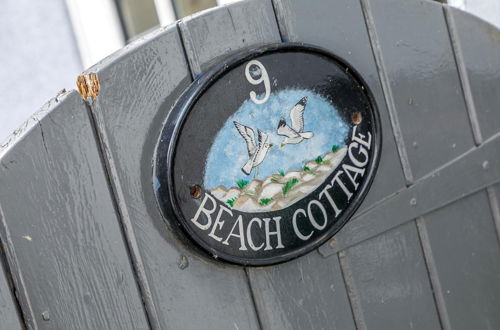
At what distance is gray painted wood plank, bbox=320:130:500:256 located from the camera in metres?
1.28

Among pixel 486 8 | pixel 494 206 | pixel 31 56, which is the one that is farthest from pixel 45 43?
pixel 494 206

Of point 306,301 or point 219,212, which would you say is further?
point 306,301

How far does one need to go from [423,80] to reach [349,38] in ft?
0.73

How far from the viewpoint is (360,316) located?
4.22 ft

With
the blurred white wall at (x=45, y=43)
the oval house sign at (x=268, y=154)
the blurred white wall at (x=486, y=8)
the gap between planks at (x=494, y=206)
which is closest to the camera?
the oval house sign at (x=268, y=154)

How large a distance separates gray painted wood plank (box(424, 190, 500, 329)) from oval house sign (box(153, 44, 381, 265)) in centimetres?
29

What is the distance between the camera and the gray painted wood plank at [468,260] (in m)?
1.41

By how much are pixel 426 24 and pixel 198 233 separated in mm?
721

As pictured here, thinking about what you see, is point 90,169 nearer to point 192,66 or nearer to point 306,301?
point 192,66

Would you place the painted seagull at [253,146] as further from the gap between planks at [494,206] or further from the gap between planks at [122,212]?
the gap between planks at [494,206]

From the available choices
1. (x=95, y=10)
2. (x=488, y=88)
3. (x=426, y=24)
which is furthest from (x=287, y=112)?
(x=95, y=10)

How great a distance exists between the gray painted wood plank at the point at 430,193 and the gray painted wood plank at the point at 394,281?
27mm

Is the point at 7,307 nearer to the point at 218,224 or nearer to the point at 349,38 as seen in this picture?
the point at 218,224

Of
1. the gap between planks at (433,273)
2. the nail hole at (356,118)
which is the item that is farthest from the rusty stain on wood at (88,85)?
the gap between planks at (433,273)
